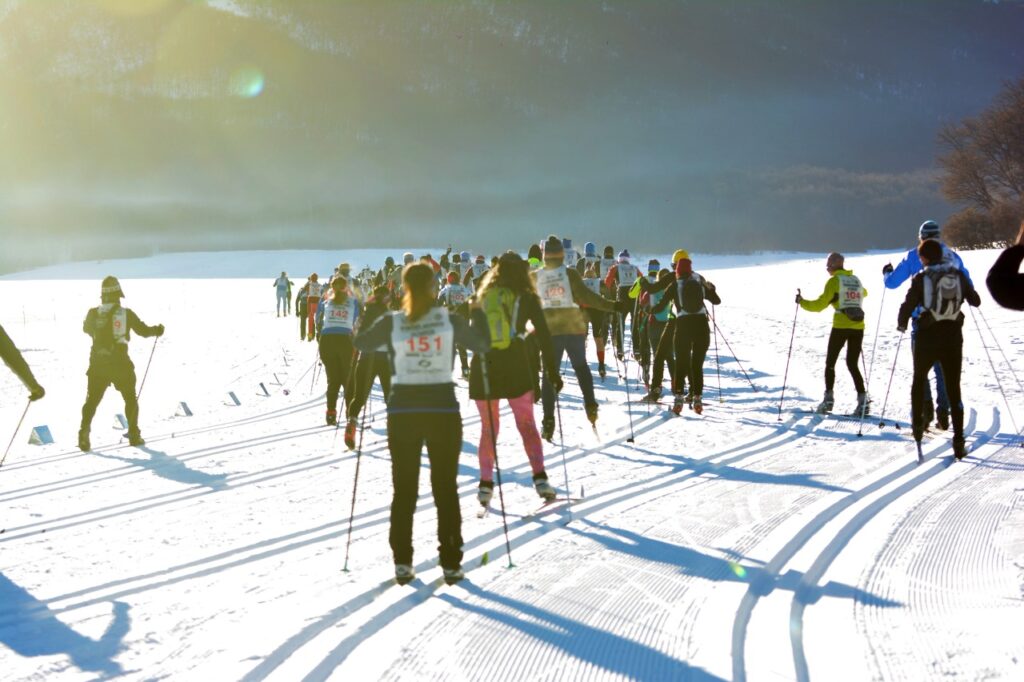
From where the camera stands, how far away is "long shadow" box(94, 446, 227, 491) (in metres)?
9.22

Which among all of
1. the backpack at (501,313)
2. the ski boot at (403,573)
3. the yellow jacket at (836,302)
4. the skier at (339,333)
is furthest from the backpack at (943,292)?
the skier at (339,333)

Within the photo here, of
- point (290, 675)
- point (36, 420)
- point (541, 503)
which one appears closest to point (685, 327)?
point (541, 503)

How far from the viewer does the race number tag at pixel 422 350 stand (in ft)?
17.1

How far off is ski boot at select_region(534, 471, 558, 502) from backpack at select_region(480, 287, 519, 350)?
3.65ft

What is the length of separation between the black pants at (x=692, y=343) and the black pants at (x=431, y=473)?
6.82m

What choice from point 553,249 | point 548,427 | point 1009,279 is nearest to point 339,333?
point 548,427

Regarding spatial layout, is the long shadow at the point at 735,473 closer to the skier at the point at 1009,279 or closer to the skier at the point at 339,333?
the skier at the point at 339,333

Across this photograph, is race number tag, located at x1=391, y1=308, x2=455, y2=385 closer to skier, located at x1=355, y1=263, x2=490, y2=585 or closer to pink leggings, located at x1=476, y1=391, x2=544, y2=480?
skier, located at x1=355, y1=263, x2=490, y2=585

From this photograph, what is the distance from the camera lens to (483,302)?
22.8ft

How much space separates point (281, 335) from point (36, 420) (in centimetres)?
1629

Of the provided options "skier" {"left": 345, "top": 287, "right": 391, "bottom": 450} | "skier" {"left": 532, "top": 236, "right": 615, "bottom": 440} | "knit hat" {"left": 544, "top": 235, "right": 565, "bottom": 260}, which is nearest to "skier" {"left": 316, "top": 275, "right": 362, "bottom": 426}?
"skier" {"left": 345, "top": 287, "right": 391, "bottom": 450}

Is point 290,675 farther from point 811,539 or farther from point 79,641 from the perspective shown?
point 811,539

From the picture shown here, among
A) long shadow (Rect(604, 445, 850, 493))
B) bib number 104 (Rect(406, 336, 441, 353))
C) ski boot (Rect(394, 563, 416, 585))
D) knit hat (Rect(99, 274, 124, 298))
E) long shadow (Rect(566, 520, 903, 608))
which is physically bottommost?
long shadow (Rect(604, 445, 850, 493))

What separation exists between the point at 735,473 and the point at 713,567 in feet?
10.2
